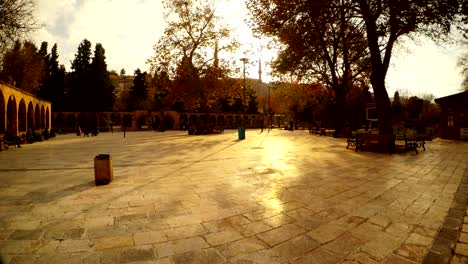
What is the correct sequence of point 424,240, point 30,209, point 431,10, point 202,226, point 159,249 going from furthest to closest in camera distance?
point 431,10
point 30,209
point 202,226
point 424,240
point 159,249

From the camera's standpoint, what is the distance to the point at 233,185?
666 cm

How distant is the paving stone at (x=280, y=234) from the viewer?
365 cm

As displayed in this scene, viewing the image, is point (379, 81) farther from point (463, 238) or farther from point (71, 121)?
point (71, 121)

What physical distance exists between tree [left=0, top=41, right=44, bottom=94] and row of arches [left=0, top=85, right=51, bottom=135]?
10268mm

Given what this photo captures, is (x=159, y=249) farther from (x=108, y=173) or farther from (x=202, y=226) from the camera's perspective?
(x=108, y=173)

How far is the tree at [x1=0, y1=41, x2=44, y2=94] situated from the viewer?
35.8m

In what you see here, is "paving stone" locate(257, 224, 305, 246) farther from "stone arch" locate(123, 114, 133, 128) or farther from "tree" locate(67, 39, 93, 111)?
"tree" locate(67, 39, 93, 111)

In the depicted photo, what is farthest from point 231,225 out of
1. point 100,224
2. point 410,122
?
point 410,122

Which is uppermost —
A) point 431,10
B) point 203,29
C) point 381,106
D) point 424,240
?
point 203,29

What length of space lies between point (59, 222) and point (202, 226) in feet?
7.82

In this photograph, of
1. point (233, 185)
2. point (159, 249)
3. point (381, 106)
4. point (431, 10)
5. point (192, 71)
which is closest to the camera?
point (159, 249)

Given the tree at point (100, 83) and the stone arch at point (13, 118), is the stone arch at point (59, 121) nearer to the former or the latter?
the tree at point (100, 83)

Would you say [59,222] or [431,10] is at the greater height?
[431,10]

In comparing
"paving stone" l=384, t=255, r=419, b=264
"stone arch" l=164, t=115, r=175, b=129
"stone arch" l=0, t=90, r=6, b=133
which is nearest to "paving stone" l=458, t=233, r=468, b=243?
"paving stone" l=384, t=255, r=419, b=264
